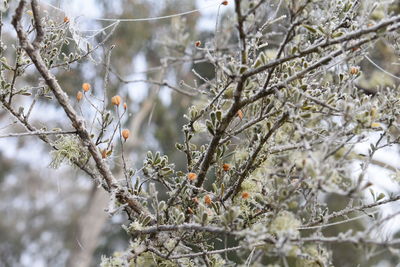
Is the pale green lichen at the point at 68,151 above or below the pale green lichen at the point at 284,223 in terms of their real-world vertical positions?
above

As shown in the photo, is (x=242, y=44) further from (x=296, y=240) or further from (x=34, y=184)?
(x=34, y=184)

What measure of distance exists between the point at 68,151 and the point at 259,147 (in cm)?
56

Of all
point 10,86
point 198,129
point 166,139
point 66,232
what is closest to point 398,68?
point 198,129

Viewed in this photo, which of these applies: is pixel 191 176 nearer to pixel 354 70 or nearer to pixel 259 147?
pixel 259 147

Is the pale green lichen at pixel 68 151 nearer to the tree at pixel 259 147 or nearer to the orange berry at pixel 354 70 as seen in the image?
the tree at pixel 259 147

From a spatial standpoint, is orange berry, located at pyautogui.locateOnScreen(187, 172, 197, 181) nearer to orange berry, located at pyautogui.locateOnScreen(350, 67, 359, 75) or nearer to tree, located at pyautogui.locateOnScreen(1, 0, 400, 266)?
tree, located at pyautogui.locateOnScreen(1, 0, 400, 266)

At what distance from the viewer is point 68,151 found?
1.33 metres

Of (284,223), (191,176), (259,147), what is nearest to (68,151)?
(191,176)

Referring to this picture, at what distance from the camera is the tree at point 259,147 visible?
3.15 ft

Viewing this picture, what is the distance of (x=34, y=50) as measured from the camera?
43.9 inches

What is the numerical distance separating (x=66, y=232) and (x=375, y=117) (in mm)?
9276

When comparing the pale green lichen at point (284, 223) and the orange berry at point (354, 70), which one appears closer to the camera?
the pale green lichen at point (284, 223)

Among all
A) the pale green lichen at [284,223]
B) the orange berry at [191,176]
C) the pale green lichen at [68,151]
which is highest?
the pale green lichen at [68,151]

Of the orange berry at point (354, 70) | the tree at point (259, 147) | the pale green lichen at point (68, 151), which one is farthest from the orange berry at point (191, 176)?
the orange berry at point (354, 70)
